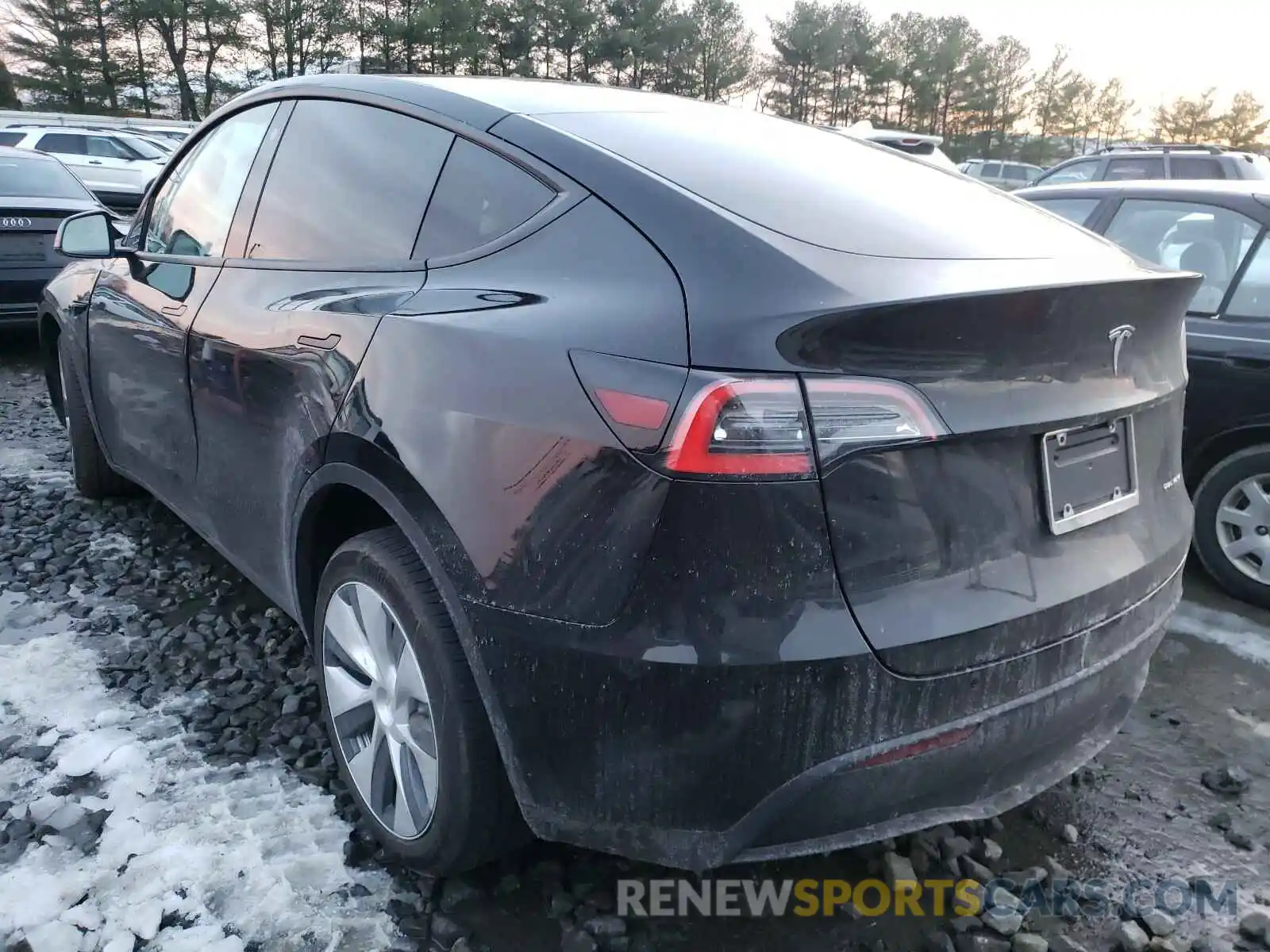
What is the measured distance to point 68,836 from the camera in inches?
87.3

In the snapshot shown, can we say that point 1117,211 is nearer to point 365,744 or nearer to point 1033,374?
point 1033,374

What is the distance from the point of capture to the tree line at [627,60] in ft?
127

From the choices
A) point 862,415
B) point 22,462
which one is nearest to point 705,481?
point 862,415

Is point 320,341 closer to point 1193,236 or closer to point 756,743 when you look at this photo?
point 756,743

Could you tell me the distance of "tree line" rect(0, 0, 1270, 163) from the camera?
38.8 metres

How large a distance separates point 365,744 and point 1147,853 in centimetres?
182

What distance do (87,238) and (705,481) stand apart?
9.34ft

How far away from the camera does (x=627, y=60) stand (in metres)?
46.9

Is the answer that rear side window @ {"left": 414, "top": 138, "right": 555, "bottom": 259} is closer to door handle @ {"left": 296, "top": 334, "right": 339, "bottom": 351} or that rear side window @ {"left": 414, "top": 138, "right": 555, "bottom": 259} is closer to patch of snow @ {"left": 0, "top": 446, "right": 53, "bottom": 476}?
door handle @ {"left": 296, "top": 334, "right": 339, "bottom": 351}

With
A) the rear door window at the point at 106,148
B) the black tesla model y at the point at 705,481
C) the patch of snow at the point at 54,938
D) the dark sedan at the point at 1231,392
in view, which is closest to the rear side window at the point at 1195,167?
the dark sedan at the point at 1231,392

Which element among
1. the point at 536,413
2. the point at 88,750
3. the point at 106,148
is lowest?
the point at 106,148

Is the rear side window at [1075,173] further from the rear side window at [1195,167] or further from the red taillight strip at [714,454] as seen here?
the red taillight strip at [714,454]

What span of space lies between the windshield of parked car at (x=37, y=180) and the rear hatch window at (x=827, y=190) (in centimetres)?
676

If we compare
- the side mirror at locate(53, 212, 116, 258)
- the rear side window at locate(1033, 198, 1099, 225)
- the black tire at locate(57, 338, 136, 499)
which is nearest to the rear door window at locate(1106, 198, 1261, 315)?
the rear side window at locate(1033, 198, 1099, 225)
